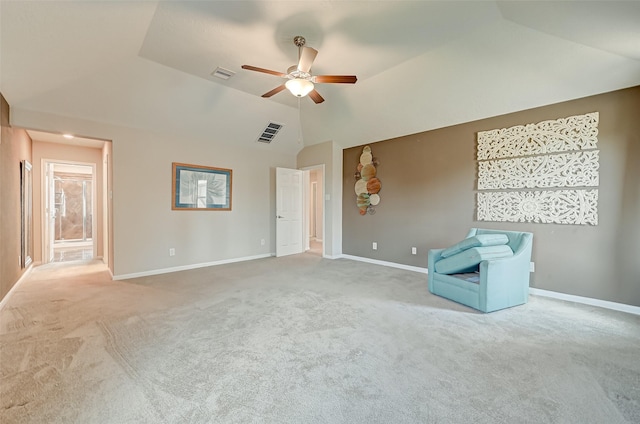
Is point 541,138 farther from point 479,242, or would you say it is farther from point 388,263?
point 388,263

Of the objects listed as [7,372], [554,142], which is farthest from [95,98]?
[554,142]

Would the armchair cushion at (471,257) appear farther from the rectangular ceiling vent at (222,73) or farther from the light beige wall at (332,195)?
the rectangular ceiling vent at (222,73)

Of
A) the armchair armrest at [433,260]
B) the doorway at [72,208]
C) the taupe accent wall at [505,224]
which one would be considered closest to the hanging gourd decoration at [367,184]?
the taupe accent wall at [505,224]

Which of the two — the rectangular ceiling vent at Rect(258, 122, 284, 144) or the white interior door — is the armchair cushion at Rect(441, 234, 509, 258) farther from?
the rectangular ceiling vent at Rect(258, 122, 284, 144)

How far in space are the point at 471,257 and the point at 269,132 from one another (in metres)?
4.31

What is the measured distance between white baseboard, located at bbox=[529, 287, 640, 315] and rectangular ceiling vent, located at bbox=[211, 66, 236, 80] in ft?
16.7

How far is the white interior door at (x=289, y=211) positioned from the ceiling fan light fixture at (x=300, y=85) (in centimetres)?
314

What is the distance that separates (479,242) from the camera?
3006mm

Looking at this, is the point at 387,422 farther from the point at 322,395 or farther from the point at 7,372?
the point at 7,372

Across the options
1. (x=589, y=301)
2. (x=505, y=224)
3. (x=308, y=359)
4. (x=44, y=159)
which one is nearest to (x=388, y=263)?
(x=505, y=224)

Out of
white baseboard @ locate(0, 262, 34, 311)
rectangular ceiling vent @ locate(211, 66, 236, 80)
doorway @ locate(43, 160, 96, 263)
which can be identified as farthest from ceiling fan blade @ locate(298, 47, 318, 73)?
doorway @ locate(43, 160, 96, 263)

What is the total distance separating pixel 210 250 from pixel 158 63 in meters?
3.19

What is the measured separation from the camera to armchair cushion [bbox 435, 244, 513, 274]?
2963 mm

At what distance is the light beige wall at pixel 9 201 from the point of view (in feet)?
10.6
